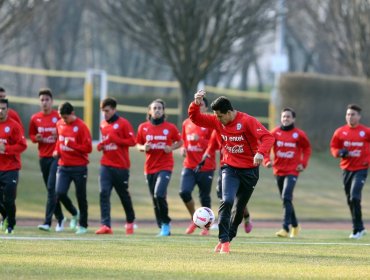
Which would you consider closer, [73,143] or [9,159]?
[9,159]

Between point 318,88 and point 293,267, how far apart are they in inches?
1062

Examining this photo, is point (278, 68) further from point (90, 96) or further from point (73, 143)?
point (73, 143)

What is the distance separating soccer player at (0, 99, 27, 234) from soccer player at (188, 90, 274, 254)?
4.45m

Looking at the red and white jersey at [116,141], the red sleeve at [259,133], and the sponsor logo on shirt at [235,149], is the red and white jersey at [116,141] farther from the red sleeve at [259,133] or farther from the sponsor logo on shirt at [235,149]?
the red sleeve at [259,133]

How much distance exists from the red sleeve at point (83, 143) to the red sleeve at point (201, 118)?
15.7 ft

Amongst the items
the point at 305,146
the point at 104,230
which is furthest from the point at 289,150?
the point at 104,230

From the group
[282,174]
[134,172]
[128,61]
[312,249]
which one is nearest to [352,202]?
[282,174]

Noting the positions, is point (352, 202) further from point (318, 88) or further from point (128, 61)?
point (128, 61)

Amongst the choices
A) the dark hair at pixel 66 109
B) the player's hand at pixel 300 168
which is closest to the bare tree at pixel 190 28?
the player's hand at pixel 300 168

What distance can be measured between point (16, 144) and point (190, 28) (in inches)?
595

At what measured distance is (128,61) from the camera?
6156cm

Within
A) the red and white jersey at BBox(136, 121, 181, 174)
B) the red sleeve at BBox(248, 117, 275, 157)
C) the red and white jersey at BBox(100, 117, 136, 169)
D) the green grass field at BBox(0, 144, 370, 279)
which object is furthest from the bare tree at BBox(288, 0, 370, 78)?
the red sleeve at BBox(248, 117, 275, 157)

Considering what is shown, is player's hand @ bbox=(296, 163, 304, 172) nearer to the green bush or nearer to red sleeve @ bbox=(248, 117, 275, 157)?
red sleeve @ bbox=(248, 117, 275, 157)

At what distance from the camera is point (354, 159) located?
19.9 metres
